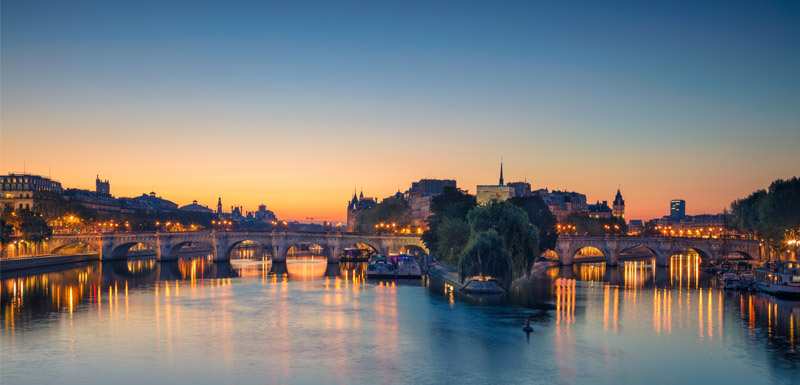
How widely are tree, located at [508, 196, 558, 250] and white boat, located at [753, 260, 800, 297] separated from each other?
1462 inches

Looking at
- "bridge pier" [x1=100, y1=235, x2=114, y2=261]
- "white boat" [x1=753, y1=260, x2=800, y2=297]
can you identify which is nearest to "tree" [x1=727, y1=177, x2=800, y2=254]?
"white boat" [x1=753, y1=260, x2=800, y2=297]

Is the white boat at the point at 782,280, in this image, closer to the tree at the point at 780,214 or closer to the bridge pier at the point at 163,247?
the tree at the point at 780,214

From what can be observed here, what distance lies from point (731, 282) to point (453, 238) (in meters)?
35.1

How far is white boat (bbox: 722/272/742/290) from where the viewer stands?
86.0m

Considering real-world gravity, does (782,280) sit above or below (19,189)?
below

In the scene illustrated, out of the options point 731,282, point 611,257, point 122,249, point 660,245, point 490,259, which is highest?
point 490,259

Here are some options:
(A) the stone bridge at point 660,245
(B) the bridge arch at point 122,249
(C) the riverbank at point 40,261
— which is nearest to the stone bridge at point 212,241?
(B) the bridge arch at point 122,249

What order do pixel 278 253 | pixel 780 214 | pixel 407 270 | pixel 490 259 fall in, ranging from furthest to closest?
pixel 278 253 < pixel 407 270 < pixel 780 214 < pixel 490 259

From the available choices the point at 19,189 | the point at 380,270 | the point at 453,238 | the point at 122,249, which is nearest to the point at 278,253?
the point at 122,249

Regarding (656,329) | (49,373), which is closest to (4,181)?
(49,373)

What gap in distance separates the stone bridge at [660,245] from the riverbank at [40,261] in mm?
86901

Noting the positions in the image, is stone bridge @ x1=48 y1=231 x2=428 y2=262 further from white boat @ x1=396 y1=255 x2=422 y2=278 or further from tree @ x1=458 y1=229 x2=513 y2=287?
tree @ x1=458 y1=229 x2=513 y2=287

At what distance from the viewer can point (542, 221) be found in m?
121

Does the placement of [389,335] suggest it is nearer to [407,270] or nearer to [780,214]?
[407,270]
